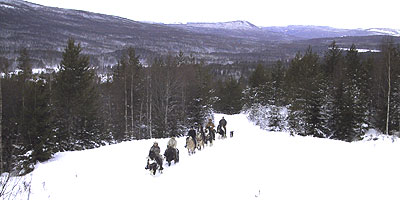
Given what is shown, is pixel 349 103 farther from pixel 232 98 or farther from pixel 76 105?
pixel 232 98

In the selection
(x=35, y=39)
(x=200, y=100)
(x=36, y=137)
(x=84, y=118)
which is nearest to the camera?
(x=36, y=137)

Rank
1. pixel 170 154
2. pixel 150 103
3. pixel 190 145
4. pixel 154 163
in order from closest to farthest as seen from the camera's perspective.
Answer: pixel 154 163 < pixel 170 154 < pixel 190 145 < pixel 150 103

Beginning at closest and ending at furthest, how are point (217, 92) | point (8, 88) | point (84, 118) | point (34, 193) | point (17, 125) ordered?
point (34, 193)
point (17, 125)
point (8, 88)
point (84, 118)
point (217, 92)

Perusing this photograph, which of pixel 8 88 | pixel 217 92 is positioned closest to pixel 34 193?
pixel 8 88

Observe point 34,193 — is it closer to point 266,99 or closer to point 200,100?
point 200,100

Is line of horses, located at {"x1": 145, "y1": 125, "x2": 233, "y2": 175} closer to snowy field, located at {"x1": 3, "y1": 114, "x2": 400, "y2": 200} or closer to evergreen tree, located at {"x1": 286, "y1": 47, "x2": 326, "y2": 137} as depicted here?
snowy field, located at {"x1": 3, "y1": 114, "x2": 400, "y2": 200}

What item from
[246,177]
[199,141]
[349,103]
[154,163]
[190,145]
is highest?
[349,103]

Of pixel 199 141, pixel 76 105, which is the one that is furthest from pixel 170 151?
pixel 76 105

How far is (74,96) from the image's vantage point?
25.1 metres

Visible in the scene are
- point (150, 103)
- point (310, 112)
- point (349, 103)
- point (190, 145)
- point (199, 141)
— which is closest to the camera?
point (190, 145)

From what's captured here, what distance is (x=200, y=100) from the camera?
36.1 metres

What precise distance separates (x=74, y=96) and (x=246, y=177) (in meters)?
20.8

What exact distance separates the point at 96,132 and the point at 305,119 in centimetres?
2114

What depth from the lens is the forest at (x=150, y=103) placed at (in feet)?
60.7
